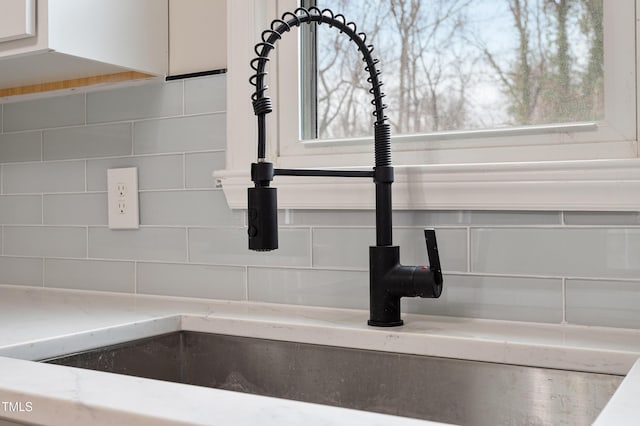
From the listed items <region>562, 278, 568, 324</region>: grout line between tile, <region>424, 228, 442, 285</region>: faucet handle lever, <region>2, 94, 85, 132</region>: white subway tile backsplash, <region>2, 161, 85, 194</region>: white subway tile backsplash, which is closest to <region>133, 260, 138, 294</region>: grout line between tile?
<region>2, 161, 85, 194</region>: white subway tile backsplash

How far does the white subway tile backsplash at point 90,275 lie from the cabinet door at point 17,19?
538 millimetres

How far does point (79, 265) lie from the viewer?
171 centimetres

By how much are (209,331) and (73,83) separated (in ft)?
2.33

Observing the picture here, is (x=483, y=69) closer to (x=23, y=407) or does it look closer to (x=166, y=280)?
(x=166, y=280)

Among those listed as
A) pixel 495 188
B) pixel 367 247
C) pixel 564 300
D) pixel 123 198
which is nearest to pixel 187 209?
pixel 123 198

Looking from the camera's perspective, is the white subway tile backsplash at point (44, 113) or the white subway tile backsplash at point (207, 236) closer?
the white subway tile backsplash at point (207, 236)

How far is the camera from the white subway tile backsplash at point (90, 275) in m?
1.63

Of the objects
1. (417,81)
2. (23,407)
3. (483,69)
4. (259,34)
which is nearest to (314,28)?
(259,34)

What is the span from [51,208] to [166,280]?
0.40 m

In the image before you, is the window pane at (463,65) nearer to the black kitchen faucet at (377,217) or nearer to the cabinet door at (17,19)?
the black kitchen faucet at (377,217)

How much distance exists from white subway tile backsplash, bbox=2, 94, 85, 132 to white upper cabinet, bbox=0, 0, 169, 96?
65mm

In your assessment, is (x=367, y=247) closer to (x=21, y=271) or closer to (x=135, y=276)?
(x=135, y=276)

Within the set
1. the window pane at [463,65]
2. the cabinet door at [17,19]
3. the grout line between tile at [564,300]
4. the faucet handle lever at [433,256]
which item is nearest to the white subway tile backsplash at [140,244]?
the window pane at [463,65]

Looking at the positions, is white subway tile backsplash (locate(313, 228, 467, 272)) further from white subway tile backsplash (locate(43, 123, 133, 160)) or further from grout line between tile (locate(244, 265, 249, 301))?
A: white subway tile backsplash (locate(43, 123, 133, 160))
